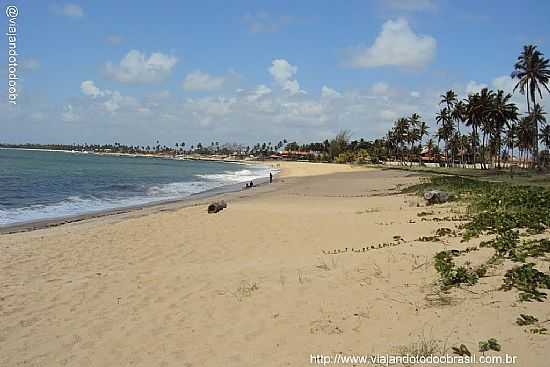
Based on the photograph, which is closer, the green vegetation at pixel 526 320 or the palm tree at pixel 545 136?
the green vegetation at pixel 526 320

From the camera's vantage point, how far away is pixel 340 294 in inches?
265

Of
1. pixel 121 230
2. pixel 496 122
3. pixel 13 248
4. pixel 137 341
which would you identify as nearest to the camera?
pixel 137 341

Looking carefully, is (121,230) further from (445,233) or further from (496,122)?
(496,122)

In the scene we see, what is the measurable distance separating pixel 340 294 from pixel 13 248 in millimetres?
10617

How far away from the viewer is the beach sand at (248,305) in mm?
5219

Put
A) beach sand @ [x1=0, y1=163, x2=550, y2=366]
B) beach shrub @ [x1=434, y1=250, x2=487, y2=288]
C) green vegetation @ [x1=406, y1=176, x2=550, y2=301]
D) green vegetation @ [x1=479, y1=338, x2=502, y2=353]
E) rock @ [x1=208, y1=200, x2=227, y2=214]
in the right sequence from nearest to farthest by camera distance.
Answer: green vegetation @ [x1=479, y1=338, x2=502, y2=353], beach sand @ [x1=0, y1=163, x2=550, y2=366], green vegetation @ [x1=406, y1=176, x2=550, y2=301], beach shrub @ [x1=434, y1=250, x2=487, y2=288], rock @ [x1=208, y1=200, x2=227, y2=214]

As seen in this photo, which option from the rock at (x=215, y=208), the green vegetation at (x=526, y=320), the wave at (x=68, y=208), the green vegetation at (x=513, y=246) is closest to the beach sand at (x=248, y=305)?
the green vegetation at (x=526, y=320)

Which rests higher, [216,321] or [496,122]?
[496,122]

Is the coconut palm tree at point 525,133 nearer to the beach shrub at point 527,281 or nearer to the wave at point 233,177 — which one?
the wave at point 233,177

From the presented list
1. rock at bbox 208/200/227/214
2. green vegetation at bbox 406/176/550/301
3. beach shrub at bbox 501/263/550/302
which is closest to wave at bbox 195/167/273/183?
rock at bbox 208/200/227/214

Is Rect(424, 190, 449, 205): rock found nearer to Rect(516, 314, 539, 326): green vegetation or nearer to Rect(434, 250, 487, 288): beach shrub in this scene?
Rect(434, 250, 487, 288): beach shrub

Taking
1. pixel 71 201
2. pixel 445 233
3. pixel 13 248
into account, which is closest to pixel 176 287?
pixel 445 233

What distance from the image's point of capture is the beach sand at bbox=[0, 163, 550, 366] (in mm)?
5219

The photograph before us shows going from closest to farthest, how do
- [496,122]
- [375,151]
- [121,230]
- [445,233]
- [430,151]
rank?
[445,233] < [121,230] < [496,122] < [430,151] < [375,151]
